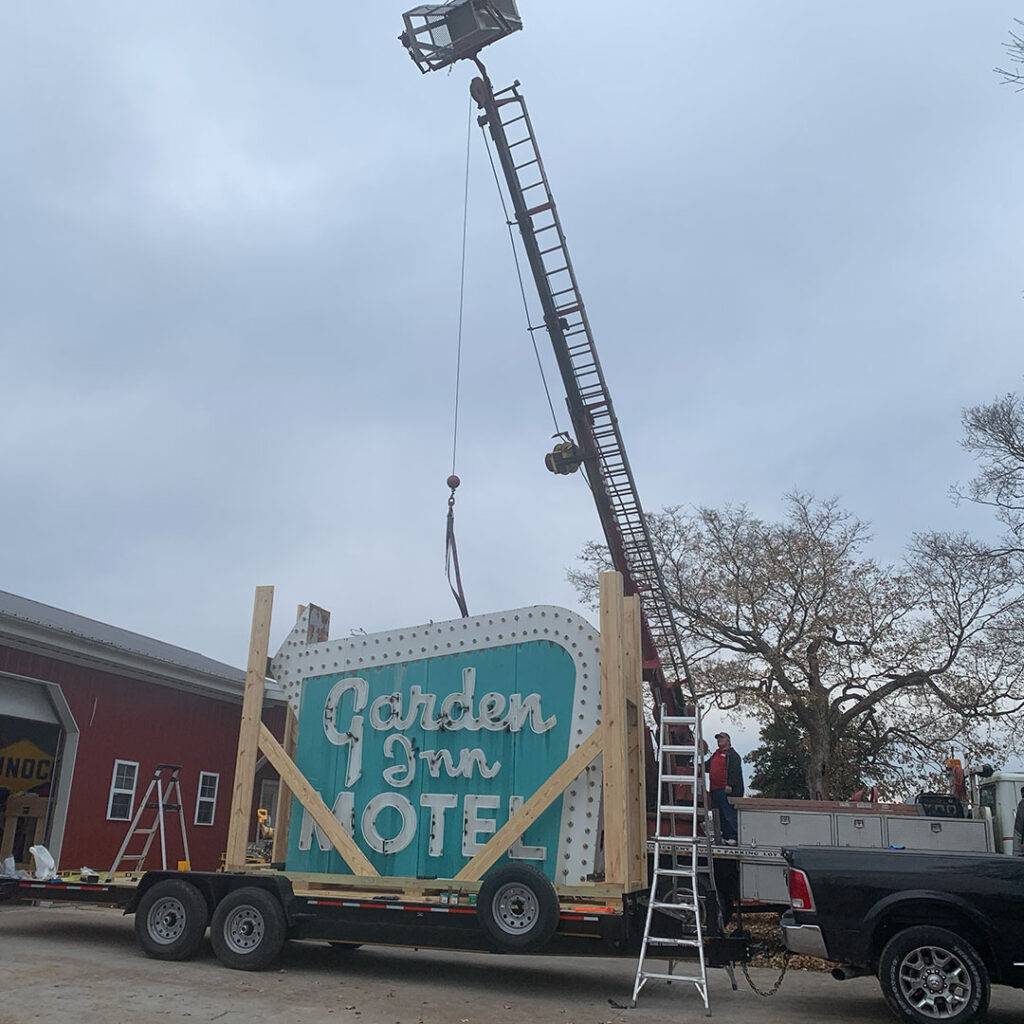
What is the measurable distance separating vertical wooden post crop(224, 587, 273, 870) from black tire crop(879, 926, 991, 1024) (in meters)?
6.93

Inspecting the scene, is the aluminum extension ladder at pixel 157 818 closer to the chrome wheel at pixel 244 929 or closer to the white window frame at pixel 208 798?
the white window frame at pixel 208 798

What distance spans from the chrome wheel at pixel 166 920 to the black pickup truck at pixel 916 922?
6.49m

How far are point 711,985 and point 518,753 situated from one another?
3334 millimetres

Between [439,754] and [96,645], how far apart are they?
8520 mm

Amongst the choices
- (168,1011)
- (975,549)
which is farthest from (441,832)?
(975,549)

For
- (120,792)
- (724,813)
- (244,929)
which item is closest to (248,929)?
(244,929)

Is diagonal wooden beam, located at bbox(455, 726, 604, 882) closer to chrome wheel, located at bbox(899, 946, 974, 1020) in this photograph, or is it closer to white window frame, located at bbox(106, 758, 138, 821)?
chrome wheel, located at bbox(899, 946, 974, 1020)

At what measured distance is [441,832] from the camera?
35.6 ft

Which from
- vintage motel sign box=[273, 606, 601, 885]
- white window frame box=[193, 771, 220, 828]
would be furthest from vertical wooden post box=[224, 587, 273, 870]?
white window frame box=[193, 771, 220, 828]

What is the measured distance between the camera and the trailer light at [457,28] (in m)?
17.5

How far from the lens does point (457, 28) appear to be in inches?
698

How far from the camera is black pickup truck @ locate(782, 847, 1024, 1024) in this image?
26.8 feet

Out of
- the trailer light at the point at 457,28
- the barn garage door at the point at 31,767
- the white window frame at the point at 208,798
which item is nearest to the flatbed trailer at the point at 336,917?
the barn garage door at the point at 31,767

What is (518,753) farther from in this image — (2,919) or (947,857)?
(2,919)
